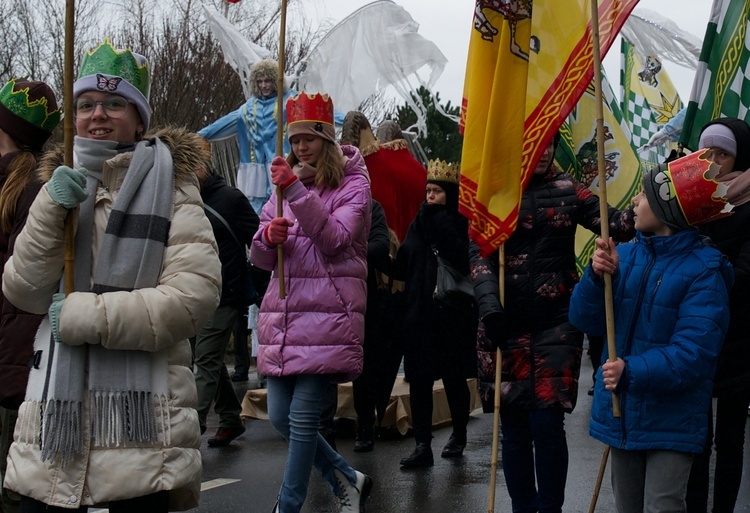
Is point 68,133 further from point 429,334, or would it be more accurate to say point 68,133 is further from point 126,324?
point 429,334

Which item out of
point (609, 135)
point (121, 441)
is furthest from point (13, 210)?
point (609, 135)

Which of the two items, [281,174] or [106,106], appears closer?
[106,106]

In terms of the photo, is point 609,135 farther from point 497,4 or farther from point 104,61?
point 104,61

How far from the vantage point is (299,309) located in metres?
5.59

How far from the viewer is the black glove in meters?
5.34

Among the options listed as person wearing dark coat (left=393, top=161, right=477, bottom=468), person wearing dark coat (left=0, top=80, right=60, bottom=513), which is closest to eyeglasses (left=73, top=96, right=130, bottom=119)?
person wearing dark coat (left=0, top=80, right=60, bottom=513)

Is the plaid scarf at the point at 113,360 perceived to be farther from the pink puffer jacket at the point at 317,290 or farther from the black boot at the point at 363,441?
the black boot at the point at 363,441

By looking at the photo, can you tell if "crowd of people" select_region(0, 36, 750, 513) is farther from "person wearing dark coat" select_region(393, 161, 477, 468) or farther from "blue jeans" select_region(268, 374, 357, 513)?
"person wearing dark coat" select_region(393, 161, 477, 468)

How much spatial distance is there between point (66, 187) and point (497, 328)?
2373 mm

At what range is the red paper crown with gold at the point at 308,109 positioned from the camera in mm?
5785

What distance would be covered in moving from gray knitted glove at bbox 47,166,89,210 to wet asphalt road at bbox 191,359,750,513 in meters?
3.09

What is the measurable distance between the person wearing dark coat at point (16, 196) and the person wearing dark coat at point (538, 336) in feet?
6.97

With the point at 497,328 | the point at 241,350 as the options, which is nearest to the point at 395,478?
the point at 497,328

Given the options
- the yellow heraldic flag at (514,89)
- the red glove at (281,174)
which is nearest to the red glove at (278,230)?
the red glove at (281,174)
